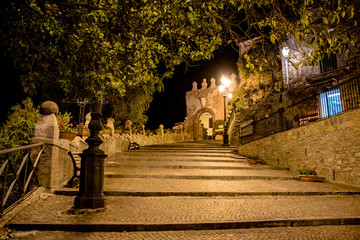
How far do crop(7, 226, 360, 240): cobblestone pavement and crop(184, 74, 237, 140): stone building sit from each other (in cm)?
2721

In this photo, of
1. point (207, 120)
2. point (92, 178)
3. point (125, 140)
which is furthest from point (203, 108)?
point (92, 178)

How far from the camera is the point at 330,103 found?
9.36 metres

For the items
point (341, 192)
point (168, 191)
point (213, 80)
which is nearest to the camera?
point (168, 191)

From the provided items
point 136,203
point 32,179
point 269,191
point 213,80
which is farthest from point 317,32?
point 213,80

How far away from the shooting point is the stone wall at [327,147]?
703 centimetres

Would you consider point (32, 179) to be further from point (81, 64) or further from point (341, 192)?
point (341, 192)

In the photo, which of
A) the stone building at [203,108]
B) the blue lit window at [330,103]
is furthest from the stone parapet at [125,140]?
the blue lit window at [330,103]

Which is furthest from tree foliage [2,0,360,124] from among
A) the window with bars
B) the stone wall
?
the window with bars

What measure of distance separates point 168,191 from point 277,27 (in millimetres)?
4372

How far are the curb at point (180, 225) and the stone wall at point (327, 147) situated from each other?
11.7ft

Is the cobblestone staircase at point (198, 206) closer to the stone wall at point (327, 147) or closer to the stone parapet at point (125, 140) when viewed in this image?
the stone wall at point (327, 147)

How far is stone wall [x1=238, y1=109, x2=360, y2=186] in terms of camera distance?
7.03m

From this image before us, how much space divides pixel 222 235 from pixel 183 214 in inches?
37.1

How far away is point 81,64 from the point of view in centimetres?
475
